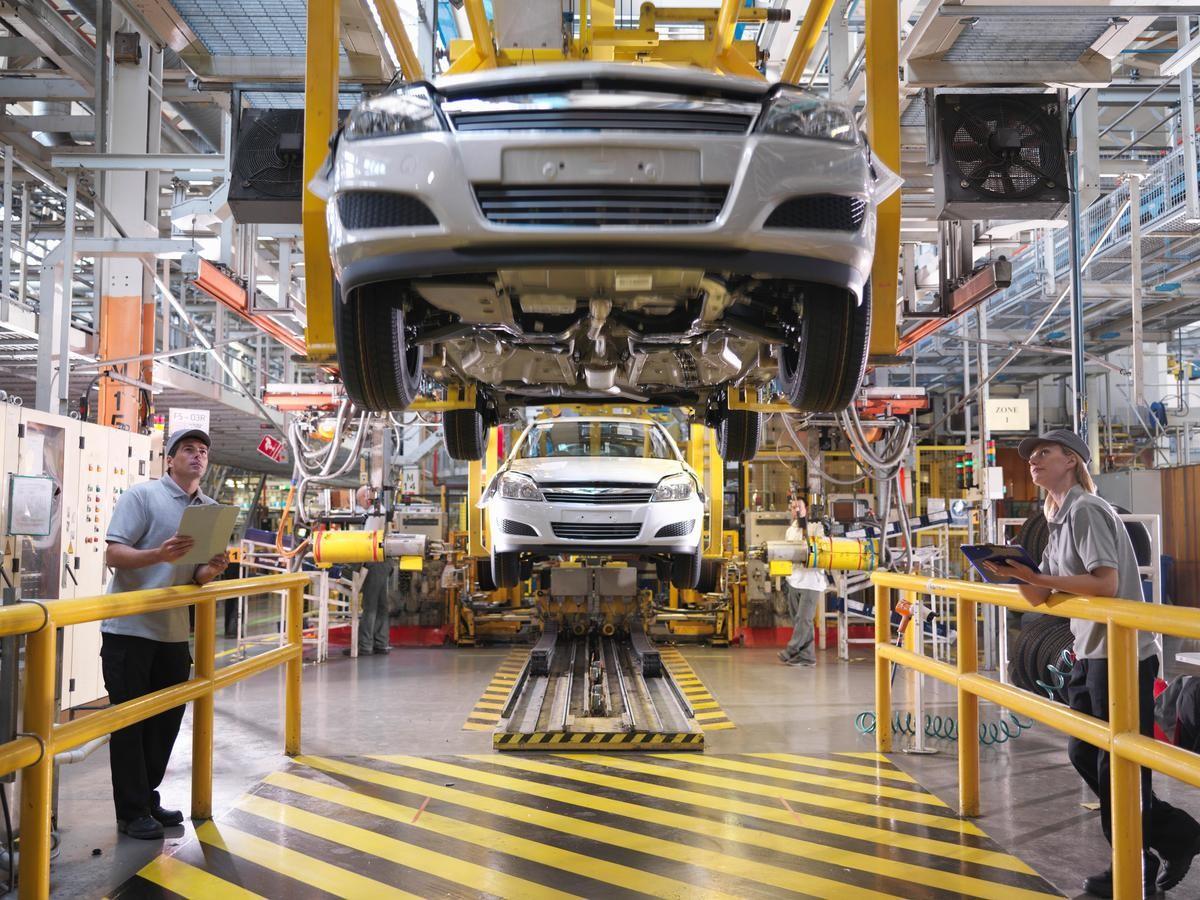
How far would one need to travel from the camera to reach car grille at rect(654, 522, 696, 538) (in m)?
7.12

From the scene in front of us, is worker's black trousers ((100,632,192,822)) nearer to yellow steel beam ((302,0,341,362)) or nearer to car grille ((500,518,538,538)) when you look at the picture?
yellow steel beam ((302,0,341,362))

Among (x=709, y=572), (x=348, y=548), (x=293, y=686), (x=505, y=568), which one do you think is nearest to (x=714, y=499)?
(x=709, y=572)

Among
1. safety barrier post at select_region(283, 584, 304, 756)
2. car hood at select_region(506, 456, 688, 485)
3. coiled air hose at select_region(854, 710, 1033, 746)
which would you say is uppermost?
car hood at select_region(506, 456, 688, 485)

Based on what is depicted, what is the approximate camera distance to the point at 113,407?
888cm

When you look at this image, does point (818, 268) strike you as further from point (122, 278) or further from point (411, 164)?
point (122, 278)

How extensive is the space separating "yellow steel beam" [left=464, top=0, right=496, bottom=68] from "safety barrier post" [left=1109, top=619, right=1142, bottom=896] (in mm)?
3575

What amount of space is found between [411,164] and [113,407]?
278 inches

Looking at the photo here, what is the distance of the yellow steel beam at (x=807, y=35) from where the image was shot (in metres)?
4.41

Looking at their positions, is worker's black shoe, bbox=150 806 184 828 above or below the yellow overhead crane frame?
below

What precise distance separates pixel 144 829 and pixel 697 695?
479 cm

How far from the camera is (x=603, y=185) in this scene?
302 cm

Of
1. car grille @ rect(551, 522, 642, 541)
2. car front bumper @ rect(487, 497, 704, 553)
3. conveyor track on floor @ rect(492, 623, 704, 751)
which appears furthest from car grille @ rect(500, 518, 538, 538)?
conveyor track on floor @ rect(492, 623, 704, 751)

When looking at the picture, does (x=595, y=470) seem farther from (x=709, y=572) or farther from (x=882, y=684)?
(x=709, y=572)

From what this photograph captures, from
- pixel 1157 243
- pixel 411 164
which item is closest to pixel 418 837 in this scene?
pixel 411 164
